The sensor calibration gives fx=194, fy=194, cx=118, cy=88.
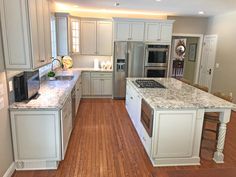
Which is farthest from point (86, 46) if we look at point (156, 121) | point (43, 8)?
point (156, 121)

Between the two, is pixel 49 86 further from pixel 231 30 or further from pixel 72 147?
pixel 231 30

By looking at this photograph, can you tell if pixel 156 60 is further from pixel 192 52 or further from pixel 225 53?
pixel 192 52

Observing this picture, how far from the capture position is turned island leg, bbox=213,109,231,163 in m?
2.69

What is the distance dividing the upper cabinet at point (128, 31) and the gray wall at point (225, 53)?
2359 millimetres

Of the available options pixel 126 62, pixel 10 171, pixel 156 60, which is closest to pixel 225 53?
pixel 156 60

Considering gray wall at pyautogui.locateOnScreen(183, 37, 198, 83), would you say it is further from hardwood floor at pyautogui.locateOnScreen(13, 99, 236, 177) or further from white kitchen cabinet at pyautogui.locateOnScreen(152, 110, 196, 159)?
white kitchen cabinet at pyautogui.locateOnScreen(152, 110, 196, 159)

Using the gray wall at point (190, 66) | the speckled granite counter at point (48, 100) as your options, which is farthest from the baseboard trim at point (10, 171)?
the gray wall at point (190, 66)

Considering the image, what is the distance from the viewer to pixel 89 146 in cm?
322

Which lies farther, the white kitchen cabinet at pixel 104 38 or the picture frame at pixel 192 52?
the picture frame at pixel 192 52

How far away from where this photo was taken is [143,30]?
5723mm

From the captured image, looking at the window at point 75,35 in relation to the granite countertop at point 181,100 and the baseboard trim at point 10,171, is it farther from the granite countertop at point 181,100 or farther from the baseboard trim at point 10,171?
the baseboard trim at point 10,171

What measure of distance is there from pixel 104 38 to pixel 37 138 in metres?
4.23

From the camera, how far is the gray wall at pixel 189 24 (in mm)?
6457

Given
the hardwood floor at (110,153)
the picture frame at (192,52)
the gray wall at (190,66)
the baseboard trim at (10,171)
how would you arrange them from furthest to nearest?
the gray wall at (190,66)
the picture frame at (192,52)
the hardwood floor at (110,153)
the baseboard trim at (10,171)
